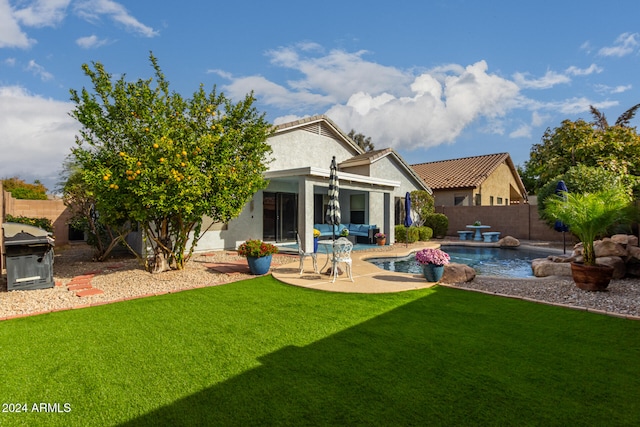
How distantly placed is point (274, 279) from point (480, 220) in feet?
59.7

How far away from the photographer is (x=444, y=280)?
8.80 meters

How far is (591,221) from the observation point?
7809 mm

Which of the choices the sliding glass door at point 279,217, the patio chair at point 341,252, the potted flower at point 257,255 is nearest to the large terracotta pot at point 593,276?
the patio chair at point 341,252

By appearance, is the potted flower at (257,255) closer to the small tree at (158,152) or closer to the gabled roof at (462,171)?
the small tree at (158,152)

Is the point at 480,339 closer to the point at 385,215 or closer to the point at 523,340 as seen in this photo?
the point at 523,340

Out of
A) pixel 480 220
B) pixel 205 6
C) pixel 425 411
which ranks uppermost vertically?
pixel 205 6

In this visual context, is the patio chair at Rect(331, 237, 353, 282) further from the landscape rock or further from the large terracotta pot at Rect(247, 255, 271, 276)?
the landscape rock

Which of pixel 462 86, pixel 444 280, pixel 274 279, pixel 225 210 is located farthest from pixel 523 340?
pixel 462 86

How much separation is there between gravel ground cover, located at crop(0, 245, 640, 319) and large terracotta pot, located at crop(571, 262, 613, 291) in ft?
0.57

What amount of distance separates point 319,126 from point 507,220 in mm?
13522

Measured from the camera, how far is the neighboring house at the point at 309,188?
1394 centimetres

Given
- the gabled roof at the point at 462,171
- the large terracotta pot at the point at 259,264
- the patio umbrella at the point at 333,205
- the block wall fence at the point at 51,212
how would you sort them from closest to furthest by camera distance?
1. the large terracotta pot at the point at 259,264
2. the patio umbrella at the point at 333,205
3. the block wall fence at the point at 51,212
4. the gabled roof at the point at 462,171

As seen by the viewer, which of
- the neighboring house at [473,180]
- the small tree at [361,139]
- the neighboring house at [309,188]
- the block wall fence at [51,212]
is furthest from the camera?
the small tree at [361,139]

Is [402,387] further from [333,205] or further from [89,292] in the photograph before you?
[333,205]
